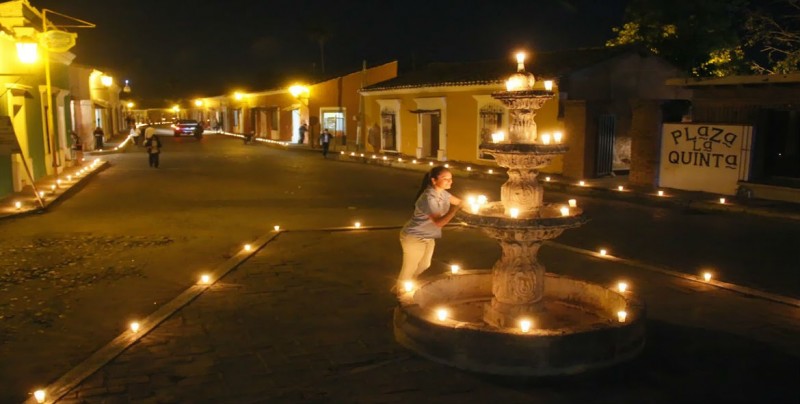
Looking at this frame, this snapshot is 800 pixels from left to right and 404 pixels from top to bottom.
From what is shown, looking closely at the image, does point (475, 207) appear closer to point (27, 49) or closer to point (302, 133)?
point (27, 49)

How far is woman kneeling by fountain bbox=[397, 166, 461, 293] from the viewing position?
690 centimetres

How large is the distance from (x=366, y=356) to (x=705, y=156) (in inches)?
553

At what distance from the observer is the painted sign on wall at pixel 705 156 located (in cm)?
1639

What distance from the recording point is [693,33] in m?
23.8

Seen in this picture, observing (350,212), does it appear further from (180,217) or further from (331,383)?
(331,383)

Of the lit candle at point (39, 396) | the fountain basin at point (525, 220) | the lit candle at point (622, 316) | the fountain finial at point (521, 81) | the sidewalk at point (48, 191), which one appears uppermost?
the fountain finial at point (521, 81)

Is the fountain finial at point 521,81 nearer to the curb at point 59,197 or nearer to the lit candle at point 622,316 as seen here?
the lit candle at point 622,316

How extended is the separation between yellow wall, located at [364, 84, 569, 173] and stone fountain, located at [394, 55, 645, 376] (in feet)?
50.4

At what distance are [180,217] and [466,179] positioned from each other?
427 inches

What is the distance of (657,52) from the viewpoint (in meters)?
24.9

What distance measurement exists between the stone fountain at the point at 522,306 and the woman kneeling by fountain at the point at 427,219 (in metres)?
0.26

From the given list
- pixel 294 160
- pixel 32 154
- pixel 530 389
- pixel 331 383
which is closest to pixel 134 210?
pixel 32 154

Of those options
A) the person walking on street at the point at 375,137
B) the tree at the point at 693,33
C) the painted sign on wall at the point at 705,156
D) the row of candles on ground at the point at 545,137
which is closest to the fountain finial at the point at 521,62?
the row of candles on ground at the point at 545,137

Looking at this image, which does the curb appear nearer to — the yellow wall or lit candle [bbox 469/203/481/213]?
lit candle [bbox 469/203/481/213]
